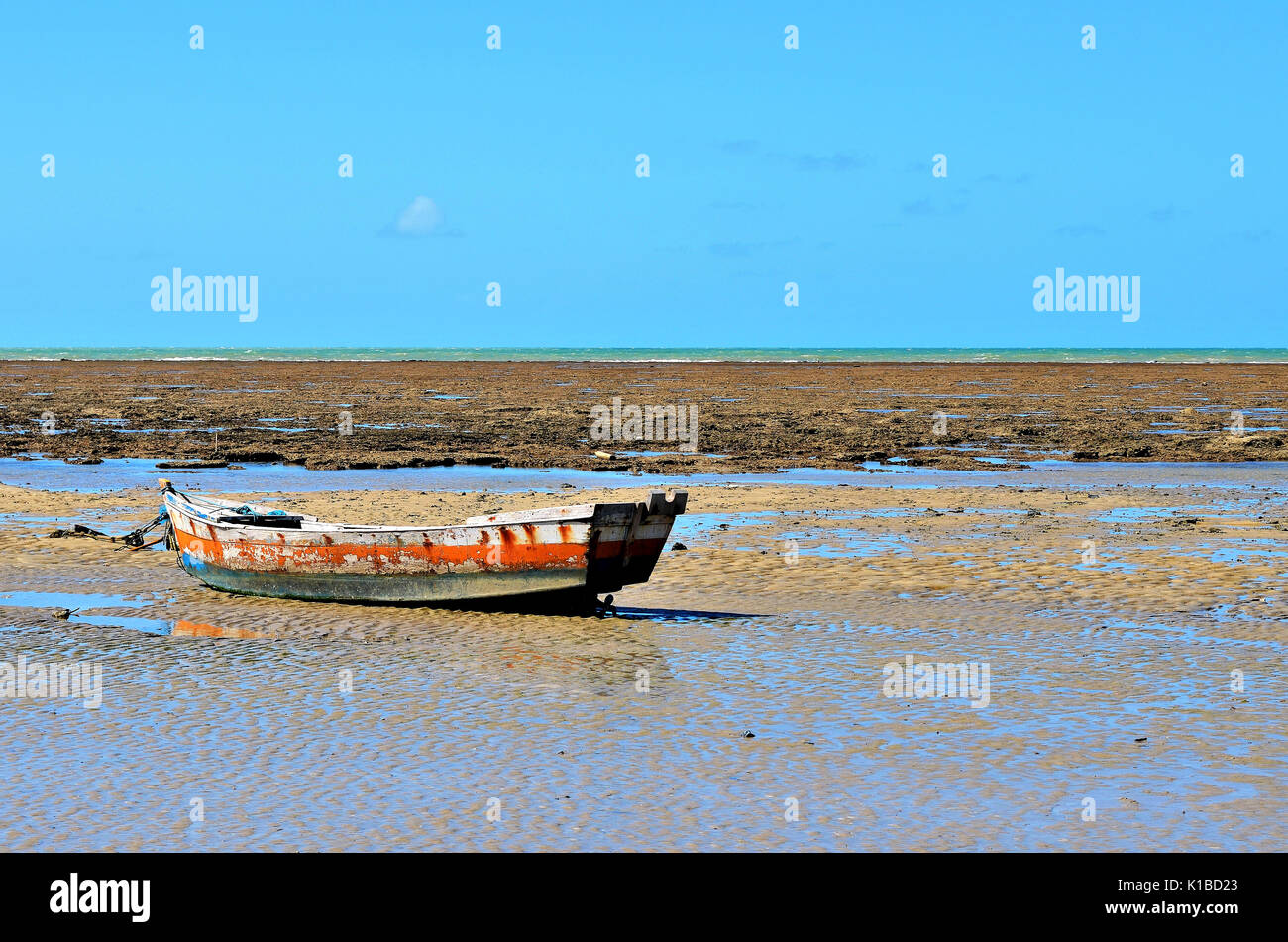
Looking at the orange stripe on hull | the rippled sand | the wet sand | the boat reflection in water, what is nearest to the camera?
the rippled sand

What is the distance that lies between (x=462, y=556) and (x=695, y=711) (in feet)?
16.3

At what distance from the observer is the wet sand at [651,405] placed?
A: 107ft

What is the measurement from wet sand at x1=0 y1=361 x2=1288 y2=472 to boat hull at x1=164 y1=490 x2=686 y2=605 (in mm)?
14190

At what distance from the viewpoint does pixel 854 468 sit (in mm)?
29734

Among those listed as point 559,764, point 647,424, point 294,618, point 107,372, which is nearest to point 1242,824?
point 559,764

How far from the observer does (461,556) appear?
1462 cm

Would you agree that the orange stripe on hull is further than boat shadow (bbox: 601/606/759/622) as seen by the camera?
Yes

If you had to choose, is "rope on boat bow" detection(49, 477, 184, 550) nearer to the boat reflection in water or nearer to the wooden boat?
the wooden boat

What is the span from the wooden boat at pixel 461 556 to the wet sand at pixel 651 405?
14.2 m

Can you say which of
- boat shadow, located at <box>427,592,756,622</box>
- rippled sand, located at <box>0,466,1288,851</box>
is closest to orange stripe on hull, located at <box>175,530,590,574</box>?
boat shadow, located at <box>427,592,756,622</box>

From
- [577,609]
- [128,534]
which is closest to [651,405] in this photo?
[128,534]

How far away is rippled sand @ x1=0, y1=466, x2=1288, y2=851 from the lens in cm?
779

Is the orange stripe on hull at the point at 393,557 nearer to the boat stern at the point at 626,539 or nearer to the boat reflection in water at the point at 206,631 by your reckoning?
the boat stern at the point at 626,539

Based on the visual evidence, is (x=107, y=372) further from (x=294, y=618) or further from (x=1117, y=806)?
(x=1117, y=806)
